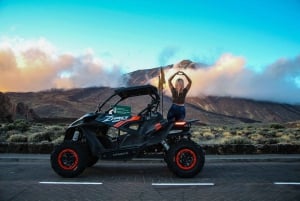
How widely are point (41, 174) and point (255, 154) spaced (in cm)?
661

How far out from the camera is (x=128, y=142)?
9508mm

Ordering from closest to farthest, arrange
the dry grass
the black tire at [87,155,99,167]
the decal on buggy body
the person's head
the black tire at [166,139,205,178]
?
1. the black tire at [166,139,205,178]
2. the decal on buggy body
3. the black tire at [87,155,99,167]
4. the person's head
5. the dry grass

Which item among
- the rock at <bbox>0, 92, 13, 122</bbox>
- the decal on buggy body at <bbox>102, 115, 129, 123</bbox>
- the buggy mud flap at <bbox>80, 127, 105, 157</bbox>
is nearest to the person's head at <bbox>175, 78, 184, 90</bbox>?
the decal on buggy body at <bbox>102, 115, 129, 123</bbox>

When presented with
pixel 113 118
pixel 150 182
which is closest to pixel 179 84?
pixel 113 118

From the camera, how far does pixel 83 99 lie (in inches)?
5704

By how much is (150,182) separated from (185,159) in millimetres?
972

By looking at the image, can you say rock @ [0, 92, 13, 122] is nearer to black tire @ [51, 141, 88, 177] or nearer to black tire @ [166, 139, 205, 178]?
black tire @ [51, 141, 88, 177]

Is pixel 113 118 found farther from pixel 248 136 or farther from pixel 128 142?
pixel 248 136

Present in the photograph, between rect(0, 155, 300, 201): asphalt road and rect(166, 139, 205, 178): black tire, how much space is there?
206mm

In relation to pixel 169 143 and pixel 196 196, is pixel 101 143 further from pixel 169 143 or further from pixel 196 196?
pixel 196 196

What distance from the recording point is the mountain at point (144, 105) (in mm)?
113250

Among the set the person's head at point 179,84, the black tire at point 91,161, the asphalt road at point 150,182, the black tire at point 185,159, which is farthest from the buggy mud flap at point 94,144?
the person's head at point 179,84

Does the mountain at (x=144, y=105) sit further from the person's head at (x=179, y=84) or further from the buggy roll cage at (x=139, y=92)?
the buggy roll cage at (x=139, y=92)

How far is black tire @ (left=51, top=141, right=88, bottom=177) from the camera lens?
921cm
